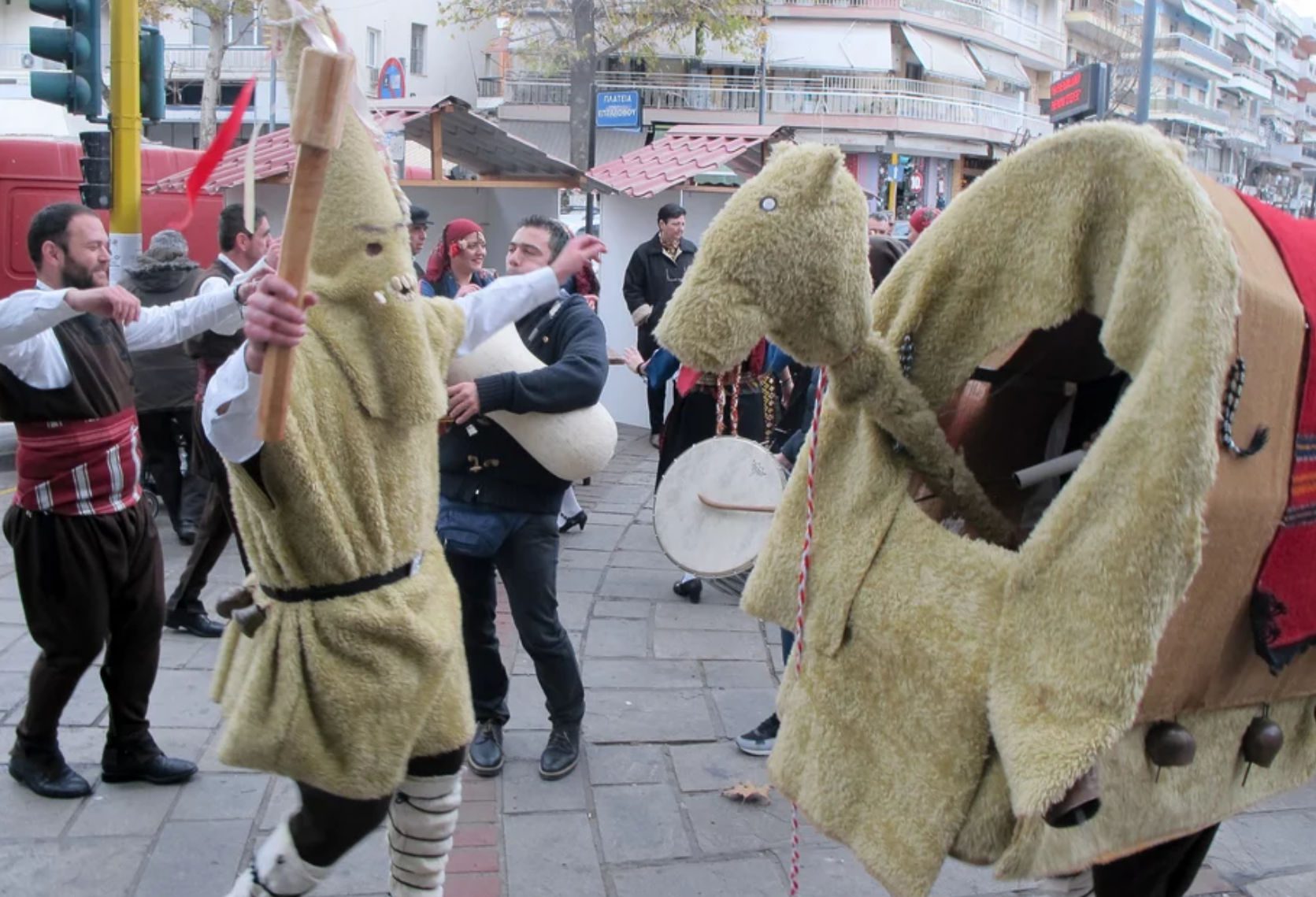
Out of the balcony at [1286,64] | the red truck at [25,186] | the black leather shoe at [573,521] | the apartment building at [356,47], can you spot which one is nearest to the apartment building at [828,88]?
the apartment building at [356,47]

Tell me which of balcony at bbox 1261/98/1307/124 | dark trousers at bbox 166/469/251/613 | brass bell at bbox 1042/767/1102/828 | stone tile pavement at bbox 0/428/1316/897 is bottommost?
stone tile pavement at bbox 0/428/1316/897

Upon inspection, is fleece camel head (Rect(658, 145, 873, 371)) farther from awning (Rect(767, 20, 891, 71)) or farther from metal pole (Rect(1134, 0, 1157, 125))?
awning (Rect(767, 20, 891, 71))

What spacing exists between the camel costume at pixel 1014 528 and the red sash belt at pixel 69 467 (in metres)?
2.44

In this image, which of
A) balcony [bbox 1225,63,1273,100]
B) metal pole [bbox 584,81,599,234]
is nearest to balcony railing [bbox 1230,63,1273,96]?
balcony [bbox 1225,63,1273,100]

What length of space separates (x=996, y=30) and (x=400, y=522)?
151 feet

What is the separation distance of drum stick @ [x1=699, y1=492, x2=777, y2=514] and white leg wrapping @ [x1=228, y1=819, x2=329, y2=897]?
2.36 meters

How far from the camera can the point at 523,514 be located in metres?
4.01

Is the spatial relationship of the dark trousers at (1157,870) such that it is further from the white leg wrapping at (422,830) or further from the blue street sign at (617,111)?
the blue street sign at (617,111)

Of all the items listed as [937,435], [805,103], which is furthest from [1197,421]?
[805,103]

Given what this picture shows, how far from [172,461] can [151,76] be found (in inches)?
104

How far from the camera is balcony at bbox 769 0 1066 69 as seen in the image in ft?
124

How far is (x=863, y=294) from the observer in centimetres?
197

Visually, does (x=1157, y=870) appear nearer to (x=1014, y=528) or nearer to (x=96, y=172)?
(x=1014, y=528)

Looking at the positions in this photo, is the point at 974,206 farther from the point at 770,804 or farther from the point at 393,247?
the point at 770,804
